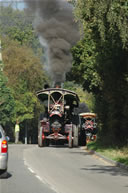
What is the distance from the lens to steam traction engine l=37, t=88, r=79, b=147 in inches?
1334

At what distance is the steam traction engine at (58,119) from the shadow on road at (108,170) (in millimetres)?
12869

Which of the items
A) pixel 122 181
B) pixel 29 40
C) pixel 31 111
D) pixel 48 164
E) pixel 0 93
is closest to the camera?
pixel 122 181

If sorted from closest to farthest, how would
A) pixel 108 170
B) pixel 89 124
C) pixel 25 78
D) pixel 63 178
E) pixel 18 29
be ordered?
1. pixel 63 178
2. pixel 108 170
3. pixel 89 124
4. pixel 25 78
5. pixel 18 29

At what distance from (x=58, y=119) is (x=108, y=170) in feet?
48.7

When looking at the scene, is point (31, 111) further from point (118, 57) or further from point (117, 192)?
point (117, 192)

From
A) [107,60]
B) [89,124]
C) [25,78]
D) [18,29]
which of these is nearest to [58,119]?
[107,60]

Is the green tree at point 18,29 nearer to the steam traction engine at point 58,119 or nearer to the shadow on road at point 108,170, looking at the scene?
the steam traction engine at point 58,119

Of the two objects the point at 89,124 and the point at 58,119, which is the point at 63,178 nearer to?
the point at 58,119

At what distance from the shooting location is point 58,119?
34281 mm

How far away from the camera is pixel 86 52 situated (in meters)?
39.5

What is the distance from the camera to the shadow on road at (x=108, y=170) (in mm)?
18636

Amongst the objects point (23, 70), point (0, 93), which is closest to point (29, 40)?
point (23, 70)

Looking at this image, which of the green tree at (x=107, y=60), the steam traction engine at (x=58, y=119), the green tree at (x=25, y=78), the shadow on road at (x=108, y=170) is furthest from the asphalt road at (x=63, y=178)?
the green tree at (x=25, y=78)

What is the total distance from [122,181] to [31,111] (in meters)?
46.2
